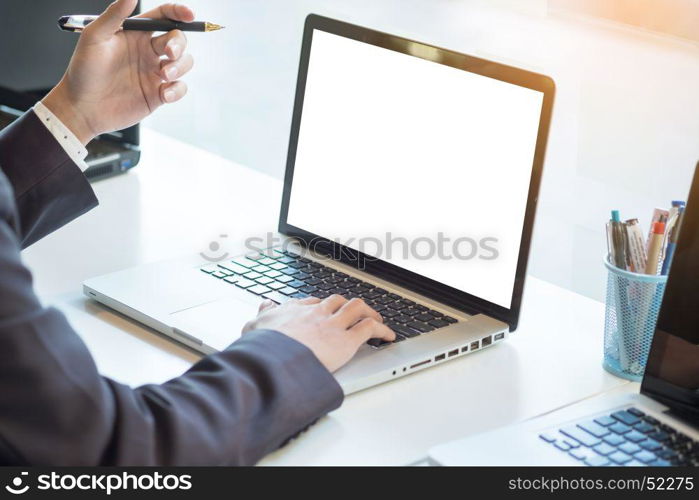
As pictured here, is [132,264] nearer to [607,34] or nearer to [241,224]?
[241,224]

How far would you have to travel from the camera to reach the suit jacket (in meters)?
0.74

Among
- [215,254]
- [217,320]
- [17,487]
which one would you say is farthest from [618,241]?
[17,487]

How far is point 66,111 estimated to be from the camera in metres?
1.26

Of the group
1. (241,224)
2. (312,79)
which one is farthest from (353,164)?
(241,224)

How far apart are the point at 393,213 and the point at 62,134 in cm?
46

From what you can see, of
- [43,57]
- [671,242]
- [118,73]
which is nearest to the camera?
[671,242]

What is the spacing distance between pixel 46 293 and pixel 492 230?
605mm

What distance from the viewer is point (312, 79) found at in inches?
52.5

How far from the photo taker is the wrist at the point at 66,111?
1255 mm

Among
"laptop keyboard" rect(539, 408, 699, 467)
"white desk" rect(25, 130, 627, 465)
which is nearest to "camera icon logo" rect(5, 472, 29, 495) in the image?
"white desk" rect(25, 130, 627, 465)

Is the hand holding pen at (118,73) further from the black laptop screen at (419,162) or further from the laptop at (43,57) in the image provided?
the laptop at (43,57)

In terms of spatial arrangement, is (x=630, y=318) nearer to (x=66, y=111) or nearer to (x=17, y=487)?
(x=17, y=487)

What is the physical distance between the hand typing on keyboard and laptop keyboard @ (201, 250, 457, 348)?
44 millimetres

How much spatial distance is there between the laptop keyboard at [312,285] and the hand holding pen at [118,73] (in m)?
0.26
